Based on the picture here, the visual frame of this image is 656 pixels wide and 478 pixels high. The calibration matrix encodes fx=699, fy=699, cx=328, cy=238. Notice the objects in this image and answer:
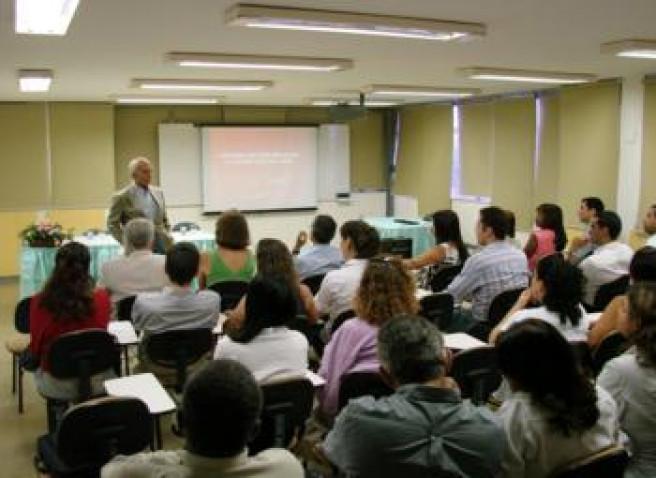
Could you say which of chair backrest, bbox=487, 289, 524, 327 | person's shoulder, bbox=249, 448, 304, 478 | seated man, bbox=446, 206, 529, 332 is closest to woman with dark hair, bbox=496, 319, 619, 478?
person's shoulder, bbox=249, 448, 304, 478

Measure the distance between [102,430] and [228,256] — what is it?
249cm

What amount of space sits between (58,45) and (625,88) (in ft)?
19.3

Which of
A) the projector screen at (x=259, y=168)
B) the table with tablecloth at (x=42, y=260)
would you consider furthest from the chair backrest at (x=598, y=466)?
the projector screen at (x=259, y=168)

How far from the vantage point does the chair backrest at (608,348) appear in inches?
131

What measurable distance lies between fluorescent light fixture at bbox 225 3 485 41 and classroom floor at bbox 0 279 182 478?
251 cm

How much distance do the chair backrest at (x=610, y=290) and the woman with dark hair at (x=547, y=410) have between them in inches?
116

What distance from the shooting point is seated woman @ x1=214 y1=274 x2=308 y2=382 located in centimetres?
291

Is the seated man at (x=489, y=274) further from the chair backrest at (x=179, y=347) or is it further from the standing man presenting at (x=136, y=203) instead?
the standing man presenting at (x=136, y=203)

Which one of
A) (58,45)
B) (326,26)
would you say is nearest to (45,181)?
(58,45)

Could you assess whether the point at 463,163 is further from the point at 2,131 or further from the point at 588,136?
the point at 2,131

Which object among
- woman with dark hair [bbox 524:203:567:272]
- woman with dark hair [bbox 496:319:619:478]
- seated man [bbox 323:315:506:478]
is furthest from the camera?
woman with dark hair [bbox 524:203:567:272]

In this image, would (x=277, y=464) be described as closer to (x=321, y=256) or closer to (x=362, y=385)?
(x=362, y=385)

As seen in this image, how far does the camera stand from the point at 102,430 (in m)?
2.52

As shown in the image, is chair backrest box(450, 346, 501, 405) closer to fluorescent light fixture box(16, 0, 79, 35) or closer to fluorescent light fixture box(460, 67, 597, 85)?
fluorescent light fixture box(16, 0, 79, 35)
